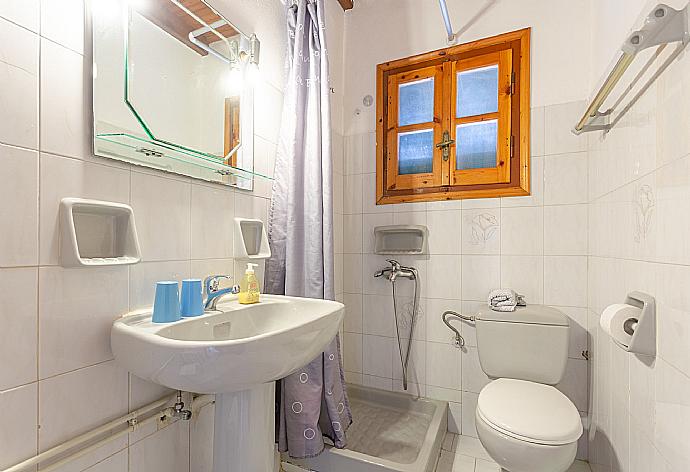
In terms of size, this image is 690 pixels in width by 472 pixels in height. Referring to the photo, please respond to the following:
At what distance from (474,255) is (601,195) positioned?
2.18 ft

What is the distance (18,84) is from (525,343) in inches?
79.2

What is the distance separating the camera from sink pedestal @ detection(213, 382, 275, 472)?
1144 millimetres

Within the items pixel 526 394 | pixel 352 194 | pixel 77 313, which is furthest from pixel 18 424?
pixel 352 194

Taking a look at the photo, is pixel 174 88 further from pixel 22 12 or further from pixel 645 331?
pixel 645 331

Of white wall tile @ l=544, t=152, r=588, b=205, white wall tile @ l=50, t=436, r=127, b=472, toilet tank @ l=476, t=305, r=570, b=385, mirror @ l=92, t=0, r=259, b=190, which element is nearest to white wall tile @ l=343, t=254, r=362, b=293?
toilet tank @ l=476, t=305, r=570, b=385

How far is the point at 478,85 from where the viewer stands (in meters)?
2.11

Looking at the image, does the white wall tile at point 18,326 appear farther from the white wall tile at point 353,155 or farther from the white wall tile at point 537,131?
the white wall tile at point 537,131

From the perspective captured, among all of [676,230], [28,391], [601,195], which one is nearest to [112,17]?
[28,391]

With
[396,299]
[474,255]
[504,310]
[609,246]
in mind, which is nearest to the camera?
[609,246]

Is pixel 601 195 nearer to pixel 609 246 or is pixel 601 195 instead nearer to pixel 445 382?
pixel 609 246

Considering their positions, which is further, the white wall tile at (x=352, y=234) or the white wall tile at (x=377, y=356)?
the white wall tile at (x=352, y=234)

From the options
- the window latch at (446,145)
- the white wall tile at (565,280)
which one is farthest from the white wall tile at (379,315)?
the window latch at (446,145)

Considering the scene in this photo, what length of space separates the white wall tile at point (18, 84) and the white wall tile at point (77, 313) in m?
0.31

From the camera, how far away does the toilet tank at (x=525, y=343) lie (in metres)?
1.69
